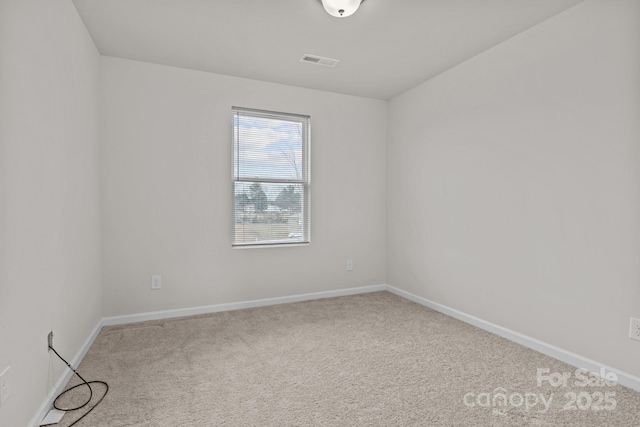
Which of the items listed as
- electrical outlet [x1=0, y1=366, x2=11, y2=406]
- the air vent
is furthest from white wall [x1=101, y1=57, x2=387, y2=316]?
electrical outlet [x1=0, y1=366, x2=11, y2=406]

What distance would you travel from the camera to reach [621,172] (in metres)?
2.06

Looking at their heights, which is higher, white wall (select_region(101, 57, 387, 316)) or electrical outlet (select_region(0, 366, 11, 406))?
white wall (select_region(101, 57, 387, 316))

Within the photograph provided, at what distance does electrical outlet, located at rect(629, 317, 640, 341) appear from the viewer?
1.99 m

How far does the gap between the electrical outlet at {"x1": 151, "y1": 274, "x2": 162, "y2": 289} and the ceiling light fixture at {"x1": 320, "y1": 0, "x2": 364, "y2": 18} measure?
2739mm

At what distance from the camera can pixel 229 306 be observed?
11.5 feet

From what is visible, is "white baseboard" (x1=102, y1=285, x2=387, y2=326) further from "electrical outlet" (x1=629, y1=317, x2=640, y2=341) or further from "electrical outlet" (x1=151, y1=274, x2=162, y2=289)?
"electrical outlet" (x1=629, y1=317, x2=640, y2=341)

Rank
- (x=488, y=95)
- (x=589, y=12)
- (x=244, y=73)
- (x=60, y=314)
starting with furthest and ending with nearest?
(x=244, y=73)
(x=488, y=95)
(x=589, y=12)
(x=60, y=314)

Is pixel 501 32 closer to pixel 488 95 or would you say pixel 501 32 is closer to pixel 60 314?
pixel 488 95

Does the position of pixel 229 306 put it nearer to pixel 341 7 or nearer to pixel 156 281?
pixel 156 281

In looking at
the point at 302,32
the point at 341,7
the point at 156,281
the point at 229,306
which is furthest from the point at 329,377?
the point at 302,32

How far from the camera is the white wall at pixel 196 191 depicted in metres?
3.10

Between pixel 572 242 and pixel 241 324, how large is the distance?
2.73m

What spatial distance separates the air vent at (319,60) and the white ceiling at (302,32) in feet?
0.21

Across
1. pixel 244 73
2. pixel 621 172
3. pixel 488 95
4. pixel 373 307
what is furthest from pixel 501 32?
pixel 373 307
